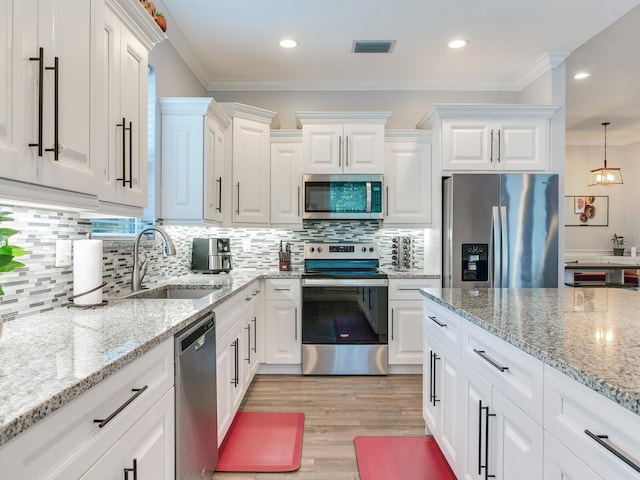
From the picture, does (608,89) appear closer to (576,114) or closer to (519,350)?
(576,114)

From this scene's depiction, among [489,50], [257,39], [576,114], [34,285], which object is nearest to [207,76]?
[257,39]

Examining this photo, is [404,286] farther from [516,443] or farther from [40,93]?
[40,93]

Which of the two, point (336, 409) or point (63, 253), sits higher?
point (63, 253)

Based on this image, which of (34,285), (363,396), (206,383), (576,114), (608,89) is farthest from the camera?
(576,114)

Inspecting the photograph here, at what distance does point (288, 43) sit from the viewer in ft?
10.6

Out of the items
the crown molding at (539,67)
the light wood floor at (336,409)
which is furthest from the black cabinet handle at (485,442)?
the crown molding at (539,67)

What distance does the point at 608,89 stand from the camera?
14.4 ft

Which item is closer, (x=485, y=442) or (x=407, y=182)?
(x=485, y=442)

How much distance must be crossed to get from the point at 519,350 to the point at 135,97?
1.86 metres

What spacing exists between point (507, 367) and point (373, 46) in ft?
9.31

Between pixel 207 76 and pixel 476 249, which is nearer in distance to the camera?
pixel 476 249

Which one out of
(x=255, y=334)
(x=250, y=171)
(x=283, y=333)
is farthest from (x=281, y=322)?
(x=250, y=171)

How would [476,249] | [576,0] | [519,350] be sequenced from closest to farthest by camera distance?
1. [519,350]
2. [576,0]
3. [476,249]

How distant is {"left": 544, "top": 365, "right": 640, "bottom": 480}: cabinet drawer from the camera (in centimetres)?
78
